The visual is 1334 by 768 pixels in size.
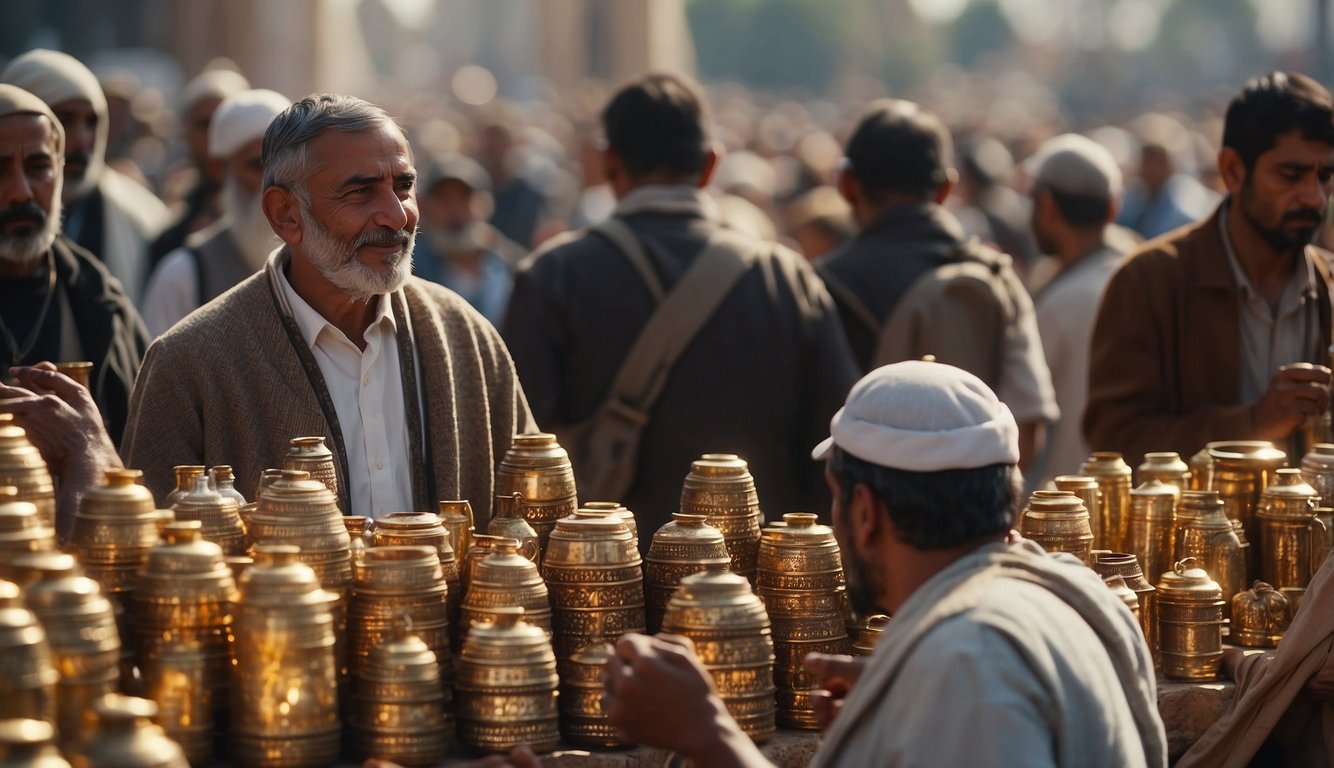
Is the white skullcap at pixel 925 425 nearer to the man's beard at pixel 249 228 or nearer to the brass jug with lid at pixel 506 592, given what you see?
the brass jug with lid at pixel 506 592

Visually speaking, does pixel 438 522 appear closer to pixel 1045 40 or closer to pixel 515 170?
pixel 515 170

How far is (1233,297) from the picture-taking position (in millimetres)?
5594

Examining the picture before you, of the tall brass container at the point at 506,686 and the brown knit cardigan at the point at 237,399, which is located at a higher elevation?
the brown knit cardigan at the point at 237,399

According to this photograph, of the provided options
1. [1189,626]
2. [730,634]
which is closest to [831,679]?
[730,634]

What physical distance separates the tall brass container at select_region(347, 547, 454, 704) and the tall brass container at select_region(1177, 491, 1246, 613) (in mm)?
1908

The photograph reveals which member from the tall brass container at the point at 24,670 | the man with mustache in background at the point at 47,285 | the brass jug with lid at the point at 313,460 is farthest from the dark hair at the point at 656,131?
the tall brass container at the point at 24,670

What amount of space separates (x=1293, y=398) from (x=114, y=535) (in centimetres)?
325

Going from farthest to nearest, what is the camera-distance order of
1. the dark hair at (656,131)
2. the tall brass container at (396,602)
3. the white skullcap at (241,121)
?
the white skullcap at (241,121)
the dark hair at (656,131)
the tall brass container at (396,602)

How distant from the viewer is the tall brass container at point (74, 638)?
296 cm

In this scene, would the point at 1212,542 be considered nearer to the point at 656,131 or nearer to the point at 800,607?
the point at 800,607

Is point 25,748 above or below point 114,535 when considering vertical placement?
below

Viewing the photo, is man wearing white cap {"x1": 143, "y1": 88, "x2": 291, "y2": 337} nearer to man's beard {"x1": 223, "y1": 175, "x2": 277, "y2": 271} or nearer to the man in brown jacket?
man's beard {"x1": 223, "y1": 175, "x2": 277, "y2": 271}

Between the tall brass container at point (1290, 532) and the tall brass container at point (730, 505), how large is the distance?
54.6 inches

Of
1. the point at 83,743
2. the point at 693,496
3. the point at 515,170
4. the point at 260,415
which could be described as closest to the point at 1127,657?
the point at 693,496
